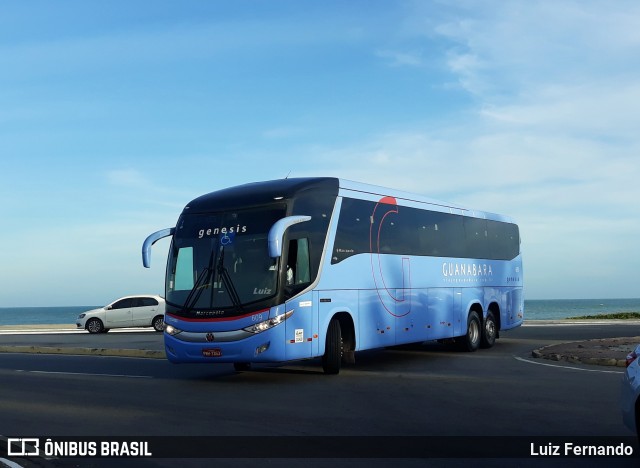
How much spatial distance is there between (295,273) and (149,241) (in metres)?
3.35

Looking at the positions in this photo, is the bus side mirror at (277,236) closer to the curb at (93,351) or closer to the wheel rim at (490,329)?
the curb at (93,351)

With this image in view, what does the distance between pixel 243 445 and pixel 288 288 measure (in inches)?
251

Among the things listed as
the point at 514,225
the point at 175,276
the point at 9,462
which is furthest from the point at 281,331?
the point at 514,225

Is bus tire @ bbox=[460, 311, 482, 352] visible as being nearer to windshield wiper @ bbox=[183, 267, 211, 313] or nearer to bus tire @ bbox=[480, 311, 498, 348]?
bus tire @ bbox=[480, 311, 498, 348]

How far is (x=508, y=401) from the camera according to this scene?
12.0 metres

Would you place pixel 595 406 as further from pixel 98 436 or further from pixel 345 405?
pixel 98 436

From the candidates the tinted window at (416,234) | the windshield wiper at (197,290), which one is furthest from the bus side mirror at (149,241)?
the tinted window at (416,234)

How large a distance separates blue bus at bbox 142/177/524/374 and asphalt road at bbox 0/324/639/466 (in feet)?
2.42

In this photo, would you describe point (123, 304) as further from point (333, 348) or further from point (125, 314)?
point (333, 348)

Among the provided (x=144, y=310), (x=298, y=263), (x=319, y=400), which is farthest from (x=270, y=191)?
(x=144, y=310)

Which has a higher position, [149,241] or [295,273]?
[149,241]

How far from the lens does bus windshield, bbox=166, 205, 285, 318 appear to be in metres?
15.0

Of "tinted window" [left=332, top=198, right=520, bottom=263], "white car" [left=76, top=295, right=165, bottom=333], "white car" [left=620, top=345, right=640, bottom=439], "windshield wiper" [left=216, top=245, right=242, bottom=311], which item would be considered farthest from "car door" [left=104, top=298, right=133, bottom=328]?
"white car" [left=620, top=345, right=640, bottom=439]

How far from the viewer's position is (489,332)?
23.8 meters
